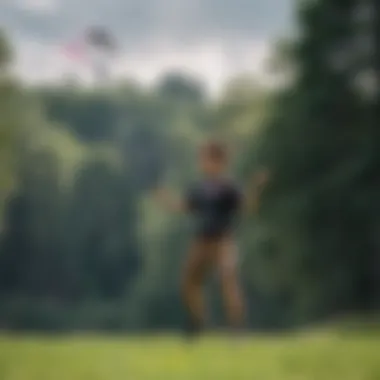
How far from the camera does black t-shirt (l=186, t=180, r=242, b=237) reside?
2.41 m

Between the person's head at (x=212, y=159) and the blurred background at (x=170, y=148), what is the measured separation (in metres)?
0.03

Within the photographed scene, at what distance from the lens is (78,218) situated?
2.41 m

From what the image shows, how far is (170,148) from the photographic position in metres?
2.42

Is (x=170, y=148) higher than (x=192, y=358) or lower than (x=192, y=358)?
higher

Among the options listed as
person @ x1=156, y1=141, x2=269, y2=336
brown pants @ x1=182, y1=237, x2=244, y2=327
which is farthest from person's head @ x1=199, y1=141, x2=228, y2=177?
brown pants @ x1=182, y1=237, x2=244, y2=327

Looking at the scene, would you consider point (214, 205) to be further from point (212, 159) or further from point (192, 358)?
point (192, 358)

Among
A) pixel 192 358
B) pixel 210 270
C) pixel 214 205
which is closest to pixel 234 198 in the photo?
pixel 214 205

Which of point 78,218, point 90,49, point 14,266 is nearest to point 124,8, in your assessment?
point 90,49

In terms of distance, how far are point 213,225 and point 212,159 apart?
0.16 metres

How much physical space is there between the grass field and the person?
0.07 m

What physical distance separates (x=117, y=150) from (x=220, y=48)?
14.4 inches

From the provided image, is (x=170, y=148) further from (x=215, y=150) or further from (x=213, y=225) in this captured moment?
(x=213, y=225)

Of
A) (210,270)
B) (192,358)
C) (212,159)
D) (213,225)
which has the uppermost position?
(212,159)

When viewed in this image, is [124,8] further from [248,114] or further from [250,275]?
[250,275]
